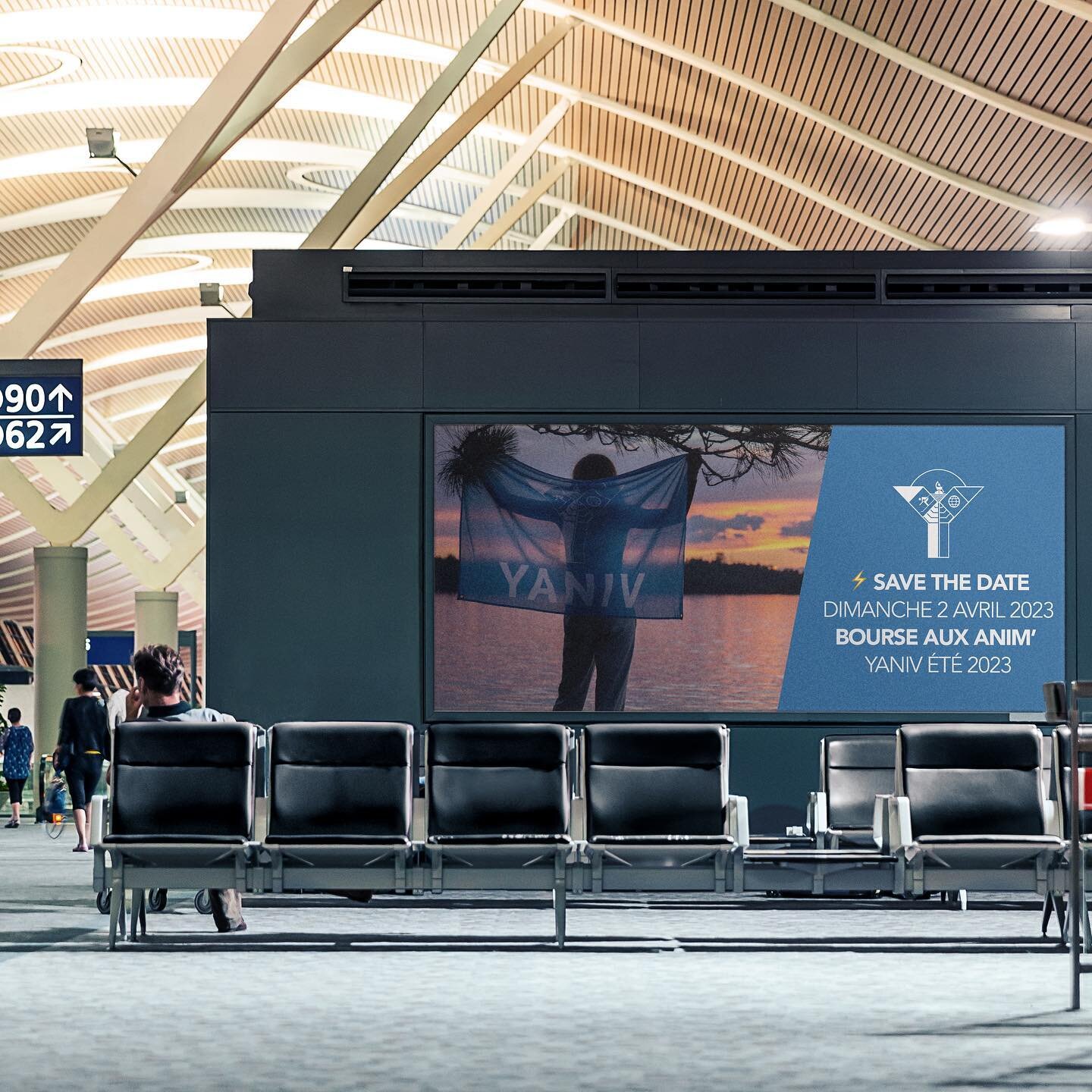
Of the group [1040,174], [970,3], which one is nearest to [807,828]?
[970,3]

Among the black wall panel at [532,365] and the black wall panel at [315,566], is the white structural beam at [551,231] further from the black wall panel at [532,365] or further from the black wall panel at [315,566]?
the black wall panel at [315,566]

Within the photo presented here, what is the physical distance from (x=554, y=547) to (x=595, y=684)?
0.82 metres

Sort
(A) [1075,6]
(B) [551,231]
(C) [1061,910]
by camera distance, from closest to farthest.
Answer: (C) [1061,910] < (A) [1075,6] < (B) [551,231]

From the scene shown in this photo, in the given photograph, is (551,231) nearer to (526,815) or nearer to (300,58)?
(300,58)

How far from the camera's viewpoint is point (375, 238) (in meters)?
34.0

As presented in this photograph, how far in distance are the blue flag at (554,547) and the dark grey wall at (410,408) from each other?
36cm

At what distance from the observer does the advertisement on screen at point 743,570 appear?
10.8 meters

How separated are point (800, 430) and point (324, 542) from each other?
281 cm

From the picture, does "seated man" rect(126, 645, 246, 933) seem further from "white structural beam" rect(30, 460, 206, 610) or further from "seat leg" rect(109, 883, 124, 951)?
"white structural beam" rect(30, 460, 206, 610)

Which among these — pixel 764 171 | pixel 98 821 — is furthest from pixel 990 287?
pixel 764 171

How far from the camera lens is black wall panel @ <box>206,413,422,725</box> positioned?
1078 centimetres

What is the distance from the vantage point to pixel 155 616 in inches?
1505

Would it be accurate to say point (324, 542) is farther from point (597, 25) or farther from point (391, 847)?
point (597, 25)

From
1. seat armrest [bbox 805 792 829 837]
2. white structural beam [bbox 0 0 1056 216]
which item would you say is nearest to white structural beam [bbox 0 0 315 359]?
seat armrest [bbox 805 792 829 837]
